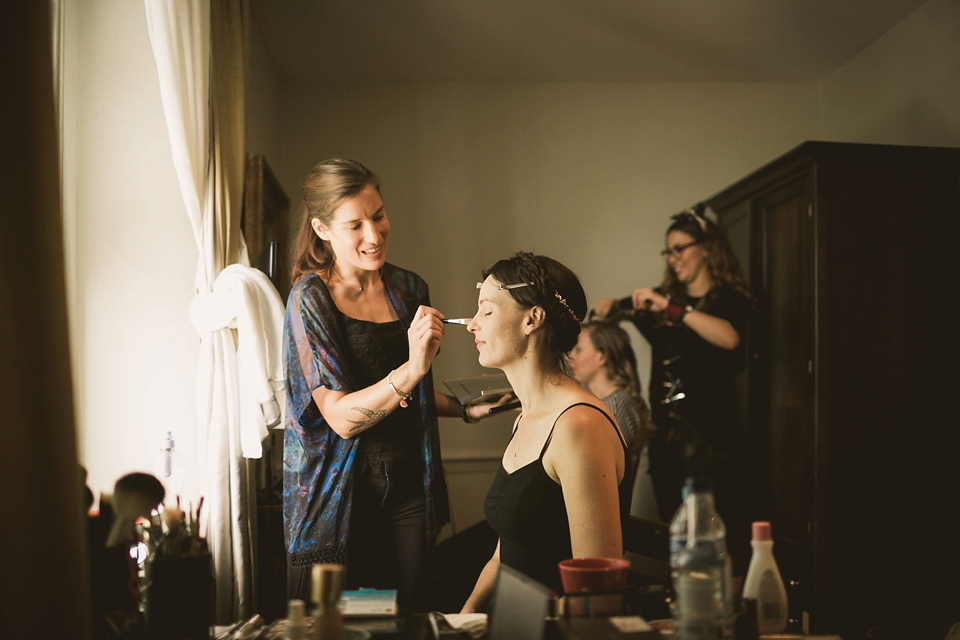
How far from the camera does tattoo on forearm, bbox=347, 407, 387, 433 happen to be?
1790mm

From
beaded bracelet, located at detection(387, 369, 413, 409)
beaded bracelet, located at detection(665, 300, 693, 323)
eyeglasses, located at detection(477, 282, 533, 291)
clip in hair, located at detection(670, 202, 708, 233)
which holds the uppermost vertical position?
clip in hair, located at detection(670, 202, 708, 233)

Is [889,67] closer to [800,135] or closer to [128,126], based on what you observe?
[800,135]

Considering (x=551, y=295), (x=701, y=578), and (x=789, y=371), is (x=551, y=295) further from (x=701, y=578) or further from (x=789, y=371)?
(x=789, y=371)

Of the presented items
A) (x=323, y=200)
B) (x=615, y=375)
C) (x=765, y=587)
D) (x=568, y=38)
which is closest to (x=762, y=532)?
(x=765, y=587)

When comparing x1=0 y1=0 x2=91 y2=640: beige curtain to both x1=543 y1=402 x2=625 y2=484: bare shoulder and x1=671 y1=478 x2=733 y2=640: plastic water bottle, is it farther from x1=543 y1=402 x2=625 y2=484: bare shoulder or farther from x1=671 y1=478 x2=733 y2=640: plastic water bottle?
x1=543 y1=402 x2=625 y2=484: bare shoulder

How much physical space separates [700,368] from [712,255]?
0.58 metres

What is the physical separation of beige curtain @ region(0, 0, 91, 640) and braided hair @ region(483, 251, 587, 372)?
107 cm

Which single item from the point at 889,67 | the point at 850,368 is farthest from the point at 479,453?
the point at 889,67

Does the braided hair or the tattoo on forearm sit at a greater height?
the braided hair

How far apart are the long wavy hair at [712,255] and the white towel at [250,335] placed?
2.25m

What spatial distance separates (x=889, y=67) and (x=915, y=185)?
0.93 meters

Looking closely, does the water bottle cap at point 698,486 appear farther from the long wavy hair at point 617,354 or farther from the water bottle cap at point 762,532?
the long wavy hair at point 617,354

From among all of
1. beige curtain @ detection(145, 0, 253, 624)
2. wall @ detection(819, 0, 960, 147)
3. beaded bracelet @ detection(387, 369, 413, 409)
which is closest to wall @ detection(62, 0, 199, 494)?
beige curtain @ detection(145, 0, 253, 624)

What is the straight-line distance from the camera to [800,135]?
4.32 m
